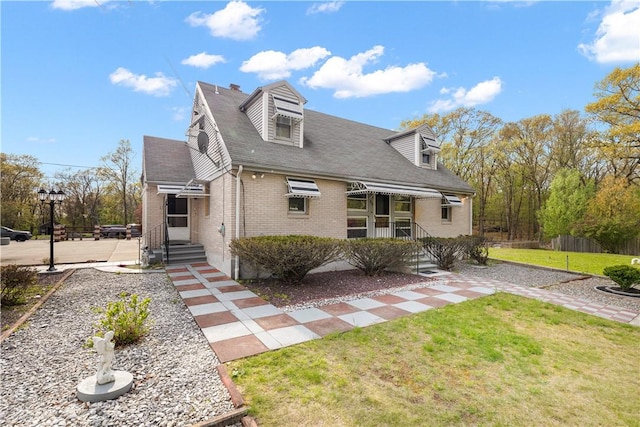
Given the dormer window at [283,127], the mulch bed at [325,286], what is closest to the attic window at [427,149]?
the dormer window at [283,127]

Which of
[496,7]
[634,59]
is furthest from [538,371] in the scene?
[634,59]

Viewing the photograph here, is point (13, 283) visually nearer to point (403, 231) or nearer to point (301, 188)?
point (301, 188)

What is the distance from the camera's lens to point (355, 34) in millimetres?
13734

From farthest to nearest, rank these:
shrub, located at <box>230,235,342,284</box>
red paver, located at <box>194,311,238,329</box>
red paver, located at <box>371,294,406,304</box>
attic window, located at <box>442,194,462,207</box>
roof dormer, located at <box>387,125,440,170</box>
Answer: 1. roof dormer, located at <box>387,125,440,170</box>
2. attic window, located at <box>442,194,462,207</box>
3. shrub, located at <box>230,235,342,284</box>
4. red paver, located at <box>371,294,406,304</box>
5. red paver, located at <box>194,311,238,329</box>

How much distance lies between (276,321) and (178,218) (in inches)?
460

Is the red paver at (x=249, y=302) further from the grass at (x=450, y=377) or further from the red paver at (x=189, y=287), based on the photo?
the grass at (x=450, y=377)

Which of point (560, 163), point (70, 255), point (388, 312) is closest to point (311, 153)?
point (388, 312)

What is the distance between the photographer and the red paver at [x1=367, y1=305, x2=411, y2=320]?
22.2 feet

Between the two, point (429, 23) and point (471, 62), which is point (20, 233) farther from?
point (471, 62)

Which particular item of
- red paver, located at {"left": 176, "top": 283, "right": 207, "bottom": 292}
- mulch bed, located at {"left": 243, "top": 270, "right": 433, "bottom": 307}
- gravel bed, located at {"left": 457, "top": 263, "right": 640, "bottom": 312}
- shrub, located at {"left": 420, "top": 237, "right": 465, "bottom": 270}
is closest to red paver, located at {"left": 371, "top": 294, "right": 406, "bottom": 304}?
mulch bed, located at {"left": 243, "top": 270, "right": 433, "bottom": 307}

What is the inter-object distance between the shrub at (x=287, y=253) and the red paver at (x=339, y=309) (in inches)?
71.7

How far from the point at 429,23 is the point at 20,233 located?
43785 mm

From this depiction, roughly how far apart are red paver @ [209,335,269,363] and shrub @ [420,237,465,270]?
10.7m

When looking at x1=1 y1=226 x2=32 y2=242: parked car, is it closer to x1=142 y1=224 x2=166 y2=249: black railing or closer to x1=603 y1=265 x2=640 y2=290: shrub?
x1=142 y1=224 x2=166 y2=249: black railing
